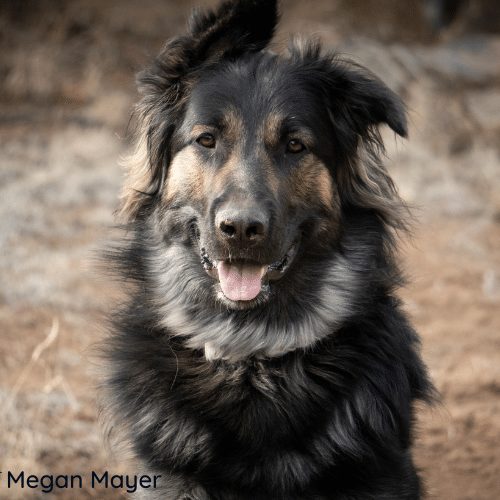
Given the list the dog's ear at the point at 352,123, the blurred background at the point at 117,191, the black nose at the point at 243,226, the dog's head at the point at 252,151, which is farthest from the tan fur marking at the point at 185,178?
the blurred background at the point at 117,191

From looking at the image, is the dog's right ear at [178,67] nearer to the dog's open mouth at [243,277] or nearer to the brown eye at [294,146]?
the brown eye at [294,146]

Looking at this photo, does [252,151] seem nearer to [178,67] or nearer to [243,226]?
[243,226]

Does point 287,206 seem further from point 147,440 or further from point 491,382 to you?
point 491,382

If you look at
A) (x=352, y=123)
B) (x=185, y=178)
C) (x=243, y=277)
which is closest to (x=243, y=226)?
(x=243, y=277)

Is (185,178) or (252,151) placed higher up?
(252,151)

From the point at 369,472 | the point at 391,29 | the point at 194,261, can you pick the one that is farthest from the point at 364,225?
the point at 391,29

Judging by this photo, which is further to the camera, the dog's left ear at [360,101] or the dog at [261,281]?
the dog's left ear at [360,101]

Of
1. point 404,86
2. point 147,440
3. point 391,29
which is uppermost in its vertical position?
point 391,29
